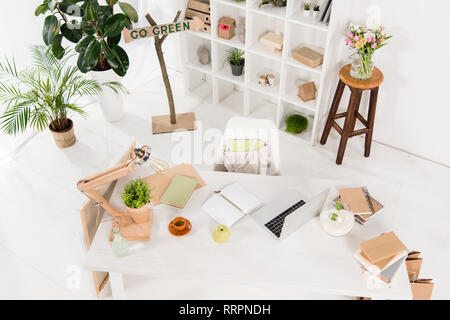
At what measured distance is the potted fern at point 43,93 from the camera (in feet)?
12.7

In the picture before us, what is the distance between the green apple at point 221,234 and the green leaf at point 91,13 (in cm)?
217

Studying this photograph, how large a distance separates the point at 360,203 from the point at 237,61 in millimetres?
2324

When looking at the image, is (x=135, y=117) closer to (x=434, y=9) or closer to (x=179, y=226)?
(x=179, y=226)

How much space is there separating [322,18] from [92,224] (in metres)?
2.37

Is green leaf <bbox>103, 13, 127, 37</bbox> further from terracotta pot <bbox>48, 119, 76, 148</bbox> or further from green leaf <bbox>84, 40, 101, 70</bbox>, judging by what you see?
terracotta pot <bbox>48, 119, 76, 148</bbox>

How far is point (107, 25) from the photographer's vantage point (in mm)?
3701

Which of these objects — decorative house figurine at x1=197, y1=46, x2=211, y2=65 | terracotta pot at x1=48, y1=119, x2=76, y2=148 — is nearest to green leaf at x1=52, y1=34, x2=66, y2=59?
terracotta pot at x1=48, y1=119, x2=76, y2=148

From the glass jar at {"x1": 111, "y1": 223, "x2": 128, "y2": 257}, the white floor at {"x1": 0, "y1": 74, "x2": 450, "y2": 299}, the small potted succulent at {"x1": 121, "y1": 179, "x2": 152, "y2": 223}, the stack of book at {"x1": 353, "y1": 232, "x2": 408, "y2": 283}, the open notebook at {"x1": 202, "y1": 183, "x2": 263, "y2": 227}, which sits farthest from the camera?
the white floor at {"x1": 0, "y1": 74, "x2": 450, "y2": 299}

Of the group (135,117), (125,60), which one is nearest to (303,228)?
(125,60)

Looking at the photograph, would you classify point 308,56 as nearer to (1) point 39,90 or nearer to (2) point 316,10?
(2) point 316,10

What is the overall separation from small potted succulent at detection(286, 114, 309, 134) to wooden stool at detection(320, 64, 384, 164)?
0.24 metres

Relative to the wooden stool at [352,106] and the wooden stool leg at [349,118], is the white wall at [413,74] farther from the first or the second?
the wooden stool leg at [349,118]

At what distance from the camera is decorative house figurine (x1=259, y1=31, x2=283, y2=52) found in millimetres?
4047

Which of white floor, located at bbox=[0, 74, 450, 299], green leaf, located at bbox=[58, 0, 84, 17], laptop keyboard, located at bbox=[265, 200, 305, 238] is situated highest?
green leaf, located at bbox=[58, 0, 84, 17]
